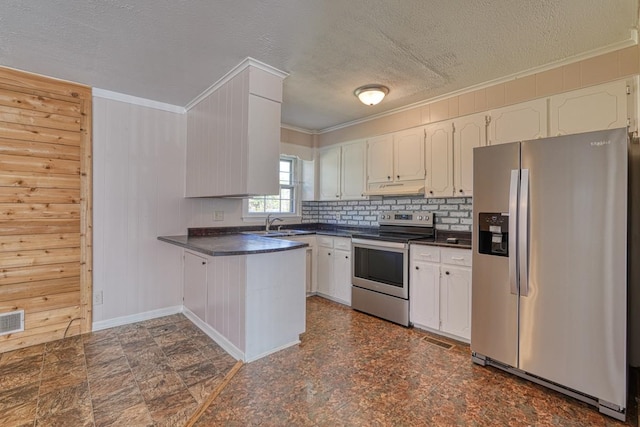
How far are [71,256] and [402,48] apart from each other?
3.49m

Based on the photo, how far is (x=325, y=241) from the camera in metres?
4.12

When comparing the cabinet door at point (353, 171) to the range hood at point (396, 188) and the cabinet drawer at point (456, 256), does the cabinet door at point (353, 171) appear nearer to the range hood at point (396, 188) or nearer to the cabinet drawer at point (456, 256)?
the range hood at point (396, 188)

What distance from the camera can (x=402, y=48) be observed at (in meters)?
2.32

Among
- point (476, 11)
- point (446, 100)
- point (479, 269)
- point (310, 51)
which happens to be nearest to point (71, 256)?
point (310, 51)

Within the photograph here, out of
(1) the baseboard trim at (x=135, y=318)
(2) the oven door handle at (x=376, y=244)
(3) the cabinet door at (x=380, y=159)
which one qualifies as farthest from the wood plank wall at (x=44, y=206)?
(3) the cabinet door at (x=380, y=159)

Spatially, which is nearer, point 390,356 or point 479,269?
point 479,269

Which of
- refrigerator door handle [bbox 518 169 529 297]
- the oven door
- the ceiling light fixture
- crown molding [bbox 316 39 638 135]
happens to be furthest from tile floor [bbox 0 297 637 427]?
crown molding [bbox 316 39 638 135]

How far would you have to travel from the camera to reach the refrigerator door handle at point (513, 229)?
216 centimetres

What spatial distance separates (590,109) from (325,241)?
2929 mm

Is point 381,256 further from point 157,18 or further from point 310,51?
point 157,18

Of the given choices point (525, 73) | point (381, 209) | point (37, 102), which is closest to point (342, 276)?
point (381, 209)

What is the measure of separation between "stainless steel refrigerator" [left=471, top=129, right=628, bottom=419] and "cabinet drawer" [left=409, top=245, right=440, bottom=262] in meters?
0.56

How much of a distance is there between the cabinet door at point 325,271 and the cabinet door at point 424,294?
1198 mm

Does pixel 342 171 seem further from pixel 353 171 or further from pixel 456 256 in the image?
pixel 456 256
